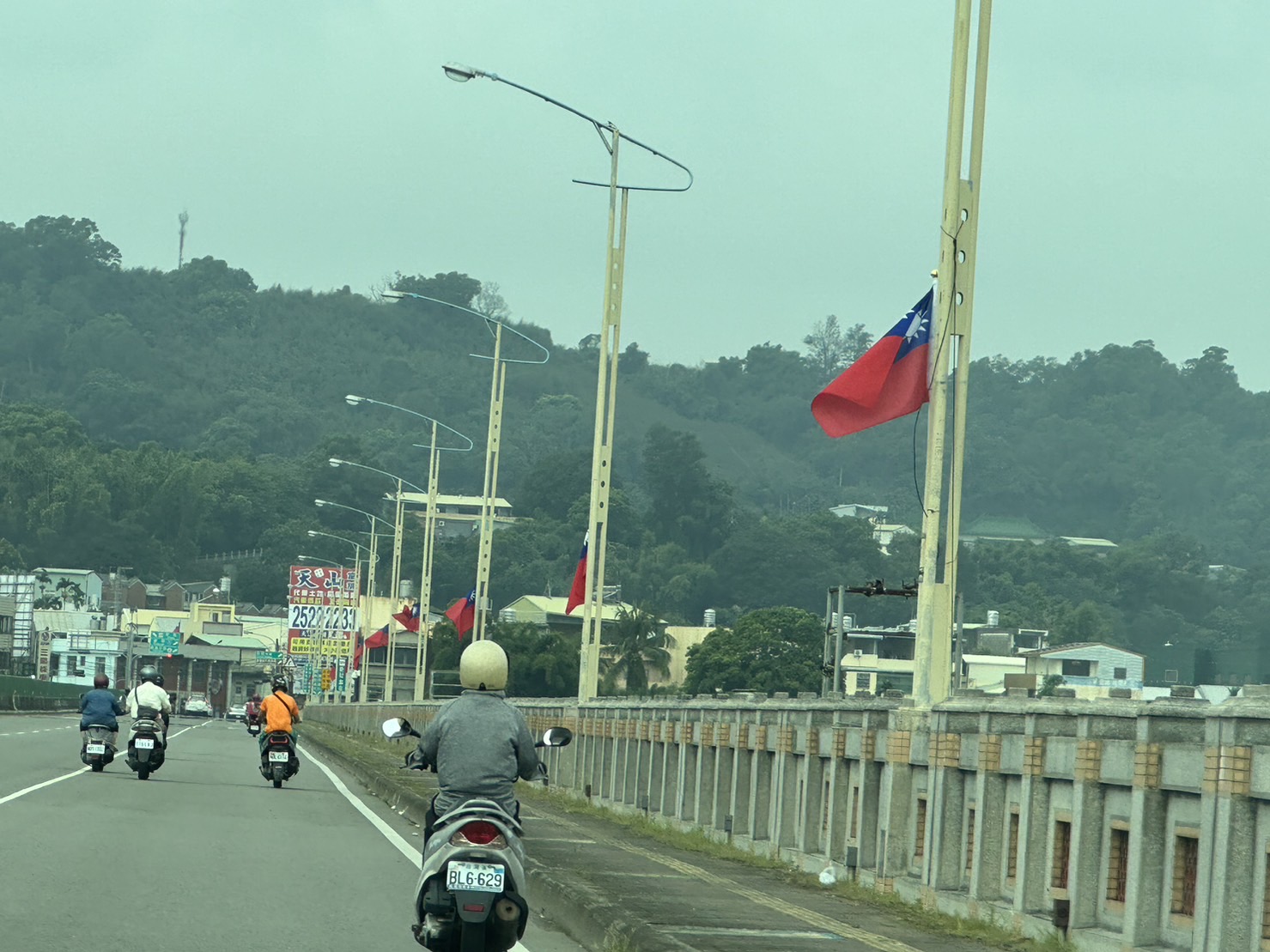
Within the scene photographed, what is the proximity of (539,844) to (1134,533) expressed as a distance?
528ft

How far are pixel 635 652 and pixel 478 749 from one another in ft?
427

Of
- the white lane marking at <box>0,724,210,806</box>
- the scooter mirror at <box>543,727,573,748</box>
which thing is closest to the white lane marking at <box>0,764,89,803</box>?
the white lane marking at <box>0,724,210,806</box>

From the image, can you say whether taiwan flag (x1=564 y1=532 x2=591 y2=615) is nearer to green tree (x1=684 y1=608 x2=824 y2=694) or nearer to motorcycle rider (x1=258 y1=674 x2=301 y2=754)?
motorcycle rider (x1=258 y1=674 x2=301 y2=754)

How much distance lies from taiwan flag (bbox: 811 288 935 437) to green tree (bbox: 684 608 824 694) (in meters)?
88.9

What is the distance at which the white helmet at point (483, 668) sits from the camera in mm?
10750

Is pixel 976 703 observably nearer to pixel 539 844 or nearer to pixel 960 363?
pixel 960 363

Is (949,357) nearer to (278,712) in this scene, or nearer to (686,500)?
(278,712)

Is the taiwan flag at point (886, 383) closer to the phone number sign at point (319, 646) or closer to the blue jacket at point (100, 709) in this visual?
the blue jacket at point (100, 709)

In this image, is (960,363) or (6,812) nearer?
(960,363)

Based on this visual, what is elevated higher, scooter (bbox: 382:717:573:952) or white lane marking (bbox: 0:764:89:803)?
scooter (bbox: 382:717:573:952)

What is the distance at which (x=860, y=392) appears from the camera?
1819 centimetres

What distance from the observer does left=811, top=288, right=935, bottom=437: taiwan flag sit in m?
17.9

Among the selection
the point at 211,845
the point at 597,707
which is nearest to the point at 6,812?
the point at 211,845

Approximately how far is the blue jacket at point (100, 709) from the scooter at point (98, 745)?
88 millimetres
